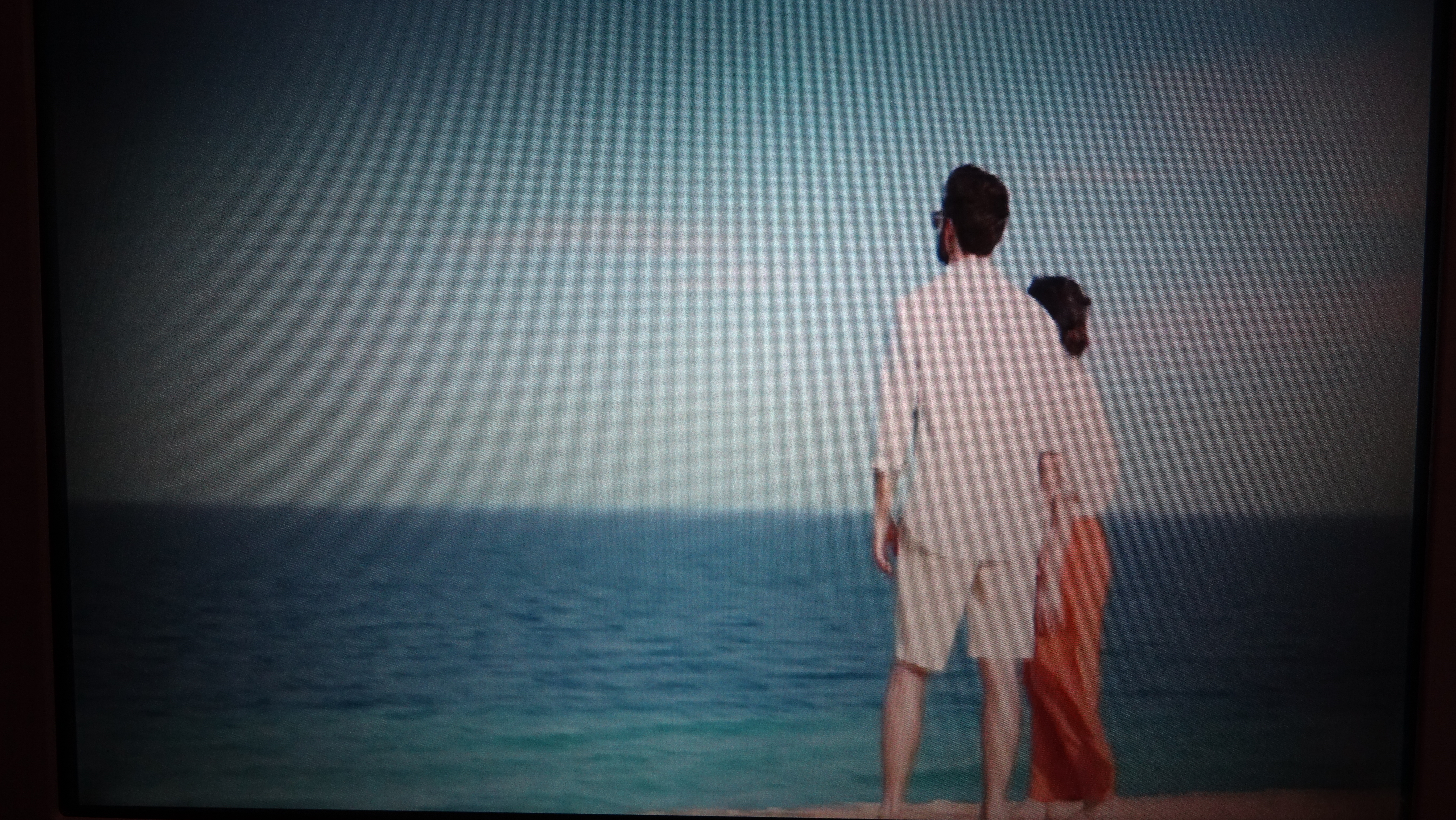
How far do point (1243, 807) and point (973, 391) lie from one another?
82cm

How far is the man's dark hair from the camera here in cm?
231

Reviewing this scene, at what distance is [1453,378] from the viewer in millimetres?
2248

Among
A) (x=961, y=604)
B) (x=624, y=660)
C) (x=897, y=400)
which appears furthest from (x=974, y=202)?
(x=624, y=660)

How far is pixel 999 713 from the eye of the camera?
92.0 inches

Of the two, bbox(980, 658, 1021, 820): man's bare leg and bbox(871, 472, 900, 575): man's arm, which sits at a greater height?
bbox(871, 472, 900, 575): man's arm

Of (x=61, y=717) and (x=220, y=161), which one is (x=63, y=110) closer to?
(x=220, y=161)

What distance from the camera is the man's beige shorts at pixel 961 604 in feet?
7.66

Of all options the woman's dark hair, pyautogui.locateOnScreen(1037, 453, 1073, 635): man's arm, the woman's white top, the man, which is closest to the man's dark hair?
the man

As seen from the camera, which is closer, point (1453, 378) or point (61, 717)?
point (1453, 378)

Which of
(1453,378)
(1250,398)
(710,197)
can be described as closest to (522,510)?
(710,197)

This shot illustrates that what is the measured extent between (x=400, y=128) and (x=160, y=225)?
17.1 inches

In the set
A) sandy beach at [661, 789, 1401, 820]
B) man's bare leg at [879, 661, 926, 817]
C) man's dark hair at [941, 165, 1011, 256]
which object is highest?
man's dark hair at [941, 165, 1011, 256]

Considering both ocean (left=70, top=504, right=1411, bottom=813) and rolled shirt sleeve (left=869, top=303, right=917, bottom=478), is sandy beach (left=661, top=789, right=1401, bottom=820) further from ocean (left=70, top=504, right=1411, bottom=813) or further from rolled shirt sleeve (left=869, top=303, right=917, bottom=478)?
rolled shirt sleeve (left=869, top=303, right=917, bottom=478)

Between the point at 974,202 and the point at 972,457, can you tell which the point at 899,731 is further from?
the point at 974,202
